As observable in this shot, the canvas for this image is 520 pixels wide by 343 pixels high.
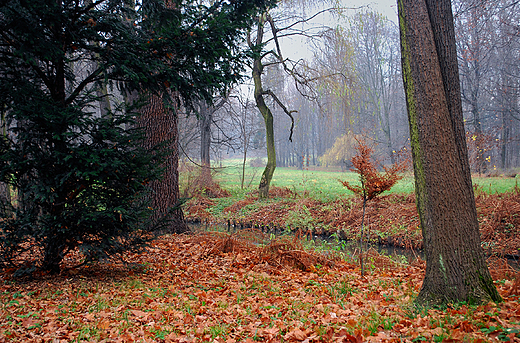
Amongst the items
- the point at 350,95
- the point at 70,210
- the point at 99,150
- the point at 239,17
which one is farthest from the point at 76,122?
the point at 350,95

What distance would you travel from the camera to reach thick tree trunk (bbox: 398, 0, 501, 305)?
11.0ft

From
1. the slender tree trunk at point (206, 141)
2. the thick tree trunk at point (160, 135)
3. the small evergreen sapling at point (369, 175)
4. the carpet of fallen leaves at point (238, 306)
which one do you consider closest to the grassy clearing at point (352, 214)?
the slender tree trunk at point (206, 141)

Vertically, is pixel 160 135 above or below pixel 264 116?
below

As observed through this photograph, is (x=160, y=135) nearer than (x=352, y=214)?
Yes

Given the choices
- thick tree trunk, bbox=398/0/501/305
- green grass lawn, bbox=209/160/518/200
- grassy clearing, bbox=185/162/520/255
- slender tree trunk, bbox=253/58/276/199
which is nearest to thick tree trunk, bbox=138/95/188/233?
grassy clearing, bbox=185/162/520/255

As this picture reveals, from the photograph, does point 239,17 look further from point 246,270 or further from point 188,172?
point 188,172

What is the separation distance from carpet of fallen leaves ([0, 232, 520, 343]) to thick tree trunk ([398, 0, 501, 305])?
30 cm

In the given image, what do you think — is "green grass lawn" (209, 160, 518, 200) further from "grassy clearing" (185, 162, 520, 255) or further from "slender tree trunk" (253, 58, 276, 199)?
"slender tree trunk" (253, 58, 276, 199)

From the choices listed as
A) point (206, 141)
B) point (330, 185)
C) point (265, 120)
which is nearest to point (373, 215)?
point (265, 120)

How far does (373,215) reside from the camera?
10.8 metres

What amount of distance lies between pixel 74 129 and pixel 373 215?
9317 mm

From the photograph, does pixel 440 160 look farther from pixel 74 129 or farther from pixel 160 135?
pixel 160 135

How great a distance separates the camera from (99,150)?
4043mm

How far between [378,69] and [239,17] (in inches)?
1037
